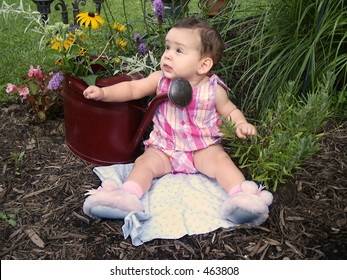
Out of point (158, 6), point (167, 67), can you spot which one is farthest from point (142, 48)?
point (167, 67)

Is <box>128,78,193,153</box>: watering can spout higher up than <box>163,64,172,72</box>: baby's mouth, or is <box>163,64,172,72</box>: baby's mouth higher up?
<box>163,64,172,72</box>: baby's mouth

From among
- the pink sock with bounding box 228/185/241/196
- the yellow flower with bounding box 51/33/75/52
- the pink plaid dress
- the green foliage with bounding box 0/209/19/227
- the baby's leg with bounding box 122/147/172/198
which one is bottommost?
the green foliage with bounding box 0/209/19/227

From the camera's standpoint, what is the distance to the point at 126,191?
6.98ft

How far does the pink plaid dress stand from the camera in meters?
2.36

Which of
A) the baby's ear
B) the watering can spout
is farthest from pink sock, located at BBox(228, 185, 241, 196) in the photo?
the baby's ear

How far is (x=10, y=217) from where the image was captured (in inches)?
82.0

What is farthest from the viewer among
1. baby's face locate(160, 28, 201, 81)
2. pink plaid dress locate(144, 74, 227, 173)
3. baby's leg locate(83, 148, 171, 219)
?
pink plaid dress locate(144, 74, 227, 173)

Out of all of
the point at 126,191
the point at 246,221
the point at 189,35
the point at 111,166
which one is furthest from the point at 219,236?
the point at 189,35

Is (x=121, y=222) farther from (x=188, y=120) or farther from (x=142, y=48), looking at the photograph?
(x=142, y=48)

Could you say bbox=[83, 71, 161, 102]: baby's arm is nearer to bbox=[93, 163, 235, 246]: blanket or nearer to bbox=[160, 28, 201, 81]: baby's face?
bbox=[160, 28, 201, 81]: baby's face

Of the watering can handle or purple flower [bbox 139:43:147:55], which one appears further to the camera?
purple flower [bbox 139:43:147:55]

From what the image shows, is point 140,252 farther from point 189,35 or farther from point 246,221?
point 189,35

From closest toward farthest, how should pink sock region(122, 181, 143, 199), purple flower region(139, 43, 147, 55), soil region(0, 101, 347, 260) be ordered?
1. soil region(0, 101, 347, 260)
2. pink sock region(122, 181, 143, 199)
3. purple flower region(139, 43, 147, 55)

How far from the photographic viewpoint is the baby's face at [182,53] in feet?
7.37
